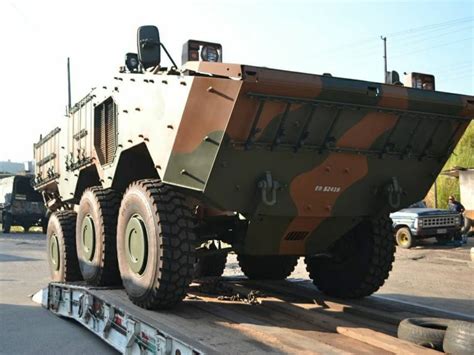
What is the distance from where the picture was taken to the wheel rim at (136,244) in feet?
16.0

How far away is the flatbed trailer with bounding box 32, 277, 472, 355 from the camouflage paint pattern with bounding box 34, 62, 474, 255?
622mm

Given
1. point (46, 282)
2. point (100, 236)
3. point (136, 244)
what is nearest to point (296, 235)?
point (136, 244)

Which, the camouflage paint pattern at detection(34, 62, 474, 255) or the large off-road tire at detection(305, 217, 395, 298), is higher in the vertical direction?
the camouflage paint pattern at detection(34, 62, 474, 255)

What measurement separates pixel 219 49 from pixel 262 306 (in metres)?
2.36

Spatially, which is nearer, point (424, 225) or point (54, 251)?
point (54, 251)

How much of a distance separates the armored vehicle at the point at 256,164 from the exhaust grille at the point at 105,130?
0.10 metres

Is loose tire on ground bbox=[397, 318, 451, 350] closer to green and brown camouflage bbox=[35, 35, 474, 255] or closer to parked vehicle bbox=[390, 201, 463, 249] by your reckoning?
green and brown camouflage bbox=[35, 35, 474, 255]

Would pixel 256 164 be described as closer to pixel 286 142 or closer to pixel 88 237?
pixel 286 142

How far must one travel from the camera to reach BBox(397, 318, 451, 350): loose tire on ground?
3859 mm

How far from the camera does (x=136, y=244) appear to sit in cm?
502

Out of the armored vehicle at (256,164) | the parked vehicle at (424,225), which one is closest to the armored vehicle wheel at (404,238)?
the parked vehicle at (424,225)

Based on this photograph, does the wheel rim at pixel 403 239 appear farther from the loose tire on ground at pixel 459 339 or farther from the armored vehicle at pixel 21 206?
the armored vehicle at pixel 21 206

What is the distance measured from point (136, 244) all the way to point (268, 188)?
1.32 meters

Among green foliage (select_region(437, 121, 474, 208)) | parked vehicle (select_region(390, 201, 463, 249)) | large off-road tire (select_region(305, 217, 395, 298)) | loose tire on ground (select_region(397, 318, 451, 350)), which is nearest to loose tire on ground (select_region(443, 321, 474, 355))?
loose tire on ground (select_region(397, 318, 451, 350))
